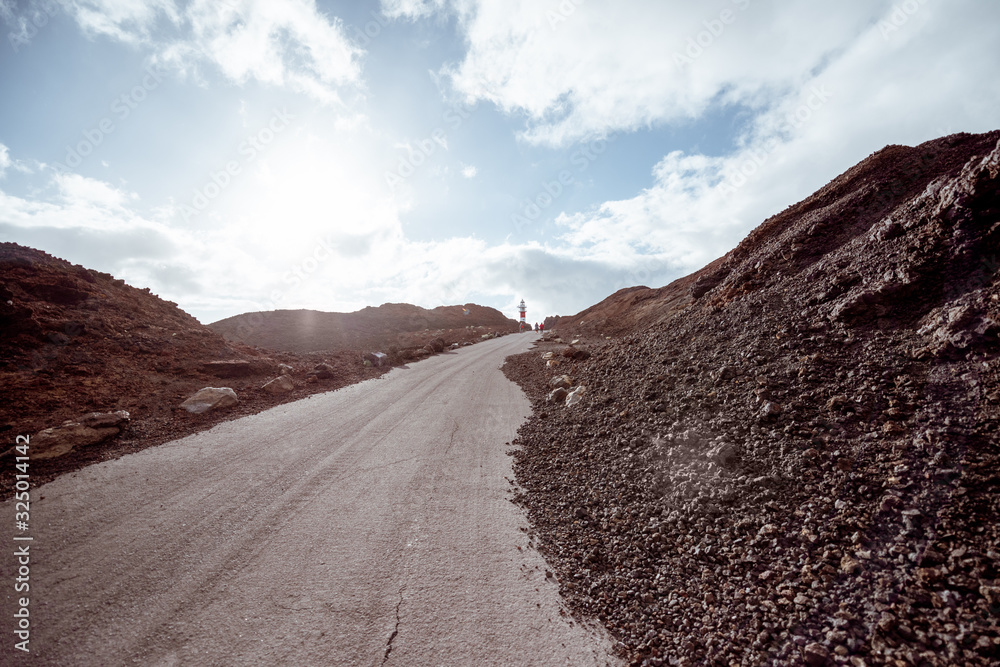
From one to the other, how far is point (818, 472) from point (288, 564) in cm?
→ 642

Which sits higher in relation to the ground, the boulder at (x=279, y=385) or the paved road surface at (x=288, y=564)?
the boulder at (x=279, y=385)

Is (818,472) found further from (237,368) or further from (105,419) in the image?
(237,368)

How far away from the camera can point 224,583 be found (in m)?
3.88

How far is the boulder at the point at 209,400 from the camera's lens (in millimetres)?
8719

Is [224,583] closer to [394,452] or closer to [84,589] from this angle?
[84,589]

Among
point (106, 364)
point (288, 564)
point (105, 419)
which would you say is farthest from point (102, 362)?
point (288, 564)

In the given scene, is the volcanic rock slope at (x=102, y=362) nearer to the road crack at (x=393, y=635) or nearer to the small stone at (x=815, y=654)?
Answer: the road crack at (x=393, y=635)

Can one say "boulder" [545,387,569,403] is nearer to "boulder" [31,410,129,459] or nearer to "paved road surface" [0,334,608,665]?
"paved road surface" [0,334,608,665]

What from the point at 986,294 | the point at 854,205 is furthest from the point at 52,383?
the point at 854,205

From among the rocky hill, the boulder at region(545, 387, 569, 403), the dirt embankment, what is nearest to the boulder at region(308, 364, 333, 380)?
the dirt embankment

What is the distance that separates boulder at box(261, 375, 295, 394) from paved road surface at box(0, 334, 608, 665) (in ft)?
11.2

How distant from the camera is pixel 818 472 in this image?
403 cm

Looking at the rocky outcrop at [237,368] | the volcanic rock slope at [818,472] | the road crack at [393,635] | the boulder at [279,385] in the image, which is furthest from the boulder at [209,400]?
the road crack at [393,635]

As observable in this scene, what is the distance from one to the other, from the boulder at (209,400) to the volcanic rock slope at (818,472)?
795 centimetres
